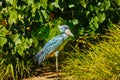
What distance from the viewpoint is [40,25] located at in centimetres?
623

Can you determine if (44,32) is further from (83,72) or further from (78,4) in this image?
(83,72)

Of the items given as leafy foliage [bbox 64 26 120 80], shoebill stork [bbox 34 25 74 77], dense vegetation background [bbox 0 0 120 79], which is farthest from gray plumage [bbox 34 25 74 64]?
dense vegetation background [bbox 0 0 120 79]

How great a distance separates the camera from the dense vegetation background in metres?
6.10

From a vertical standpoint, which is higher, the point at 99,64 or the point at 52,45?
the point at 52,45

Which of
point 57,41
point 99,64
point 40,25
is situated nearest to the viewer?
point 99,64

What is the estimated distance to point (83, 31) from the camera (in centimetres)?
637

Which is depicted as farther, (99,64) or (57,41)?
(57,41)

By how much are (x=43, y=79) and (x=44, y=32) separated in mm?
719

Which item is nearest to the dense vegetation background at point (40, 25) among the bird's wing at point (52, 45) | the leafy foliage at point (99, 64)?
the leafy foliage at point (99, 64)

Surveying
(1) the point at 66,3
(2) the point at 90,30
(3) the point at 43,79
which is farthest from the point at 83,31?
(3) the point at 43,79

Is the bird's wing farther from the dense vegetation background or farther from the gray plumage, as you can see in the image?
the dense vegetation background

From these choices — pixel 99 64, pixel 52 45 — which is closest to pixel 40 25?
pixel 52 45

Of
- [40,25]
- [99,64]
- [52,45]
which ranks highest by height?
[40,25]

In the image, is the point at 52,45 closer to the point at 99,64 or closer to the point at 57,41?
the point at 57,41
